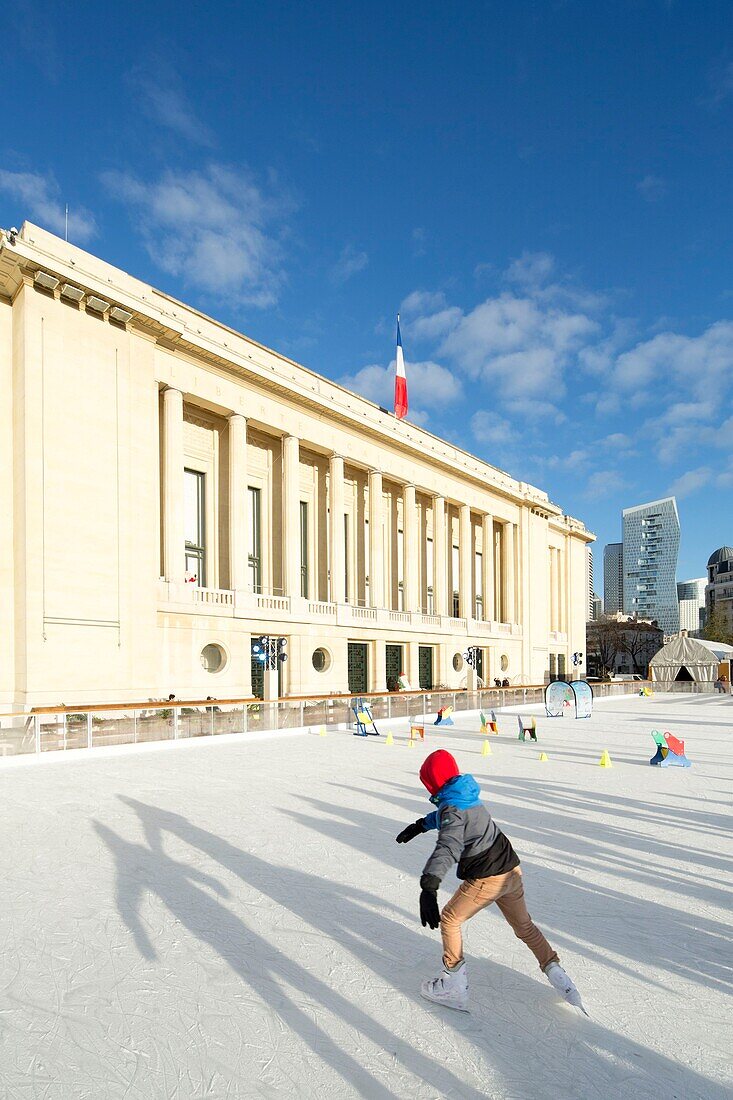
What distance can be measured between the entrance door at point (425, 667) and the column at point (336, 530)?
29.6ft

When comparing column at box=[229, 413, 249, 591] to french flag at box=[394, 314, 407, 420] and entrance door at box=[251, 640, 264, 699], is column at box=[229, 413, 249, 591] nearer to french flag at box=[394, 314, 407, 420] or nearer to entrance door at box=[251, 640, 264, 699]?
entrance door at box=[251, 640, 264, 699]

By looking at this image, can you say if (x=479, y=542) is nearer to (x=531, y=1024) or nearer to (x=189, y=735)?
(x=189, y=735)

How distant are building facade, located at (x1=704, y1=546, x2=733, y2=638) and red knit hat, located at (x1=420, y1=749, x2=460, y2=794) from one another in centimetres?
13848

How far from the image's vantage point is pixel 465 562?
5534 centimetres

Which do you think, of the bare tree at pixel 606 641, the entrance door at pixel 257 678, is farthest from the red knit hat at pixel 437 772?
the bare tree at pixel 606 641

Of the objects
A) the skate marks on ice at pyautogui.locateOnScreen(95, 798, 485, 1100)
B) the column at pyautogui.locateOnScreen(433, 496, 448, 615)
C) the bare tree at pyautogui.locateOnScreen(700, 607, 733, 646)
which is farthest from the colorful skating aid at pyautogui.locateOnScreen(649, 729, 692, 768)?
the bare tree at pyautogui.locateOnScreen(700, 607, 733, 646)

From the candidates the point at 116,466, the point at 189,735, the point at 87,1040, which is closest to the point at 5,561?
the point at 116,466

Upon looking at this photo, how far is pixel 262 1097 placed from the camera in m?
4.12

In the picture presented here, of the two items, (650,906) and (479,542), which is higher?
(479,542)

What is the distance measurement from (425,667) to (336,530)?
530 inches

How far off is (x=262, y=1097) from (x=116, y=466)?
1104 inches

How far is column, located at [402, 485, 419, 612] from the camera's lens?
156ft

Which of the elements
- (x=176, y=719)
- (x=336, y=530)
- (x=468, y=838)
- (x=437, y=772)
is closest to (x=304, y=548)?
(x=336, y=530)

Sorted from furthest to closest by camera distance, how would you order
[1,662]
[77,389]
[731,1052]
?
[77,389], [1,662], [731,1052]
